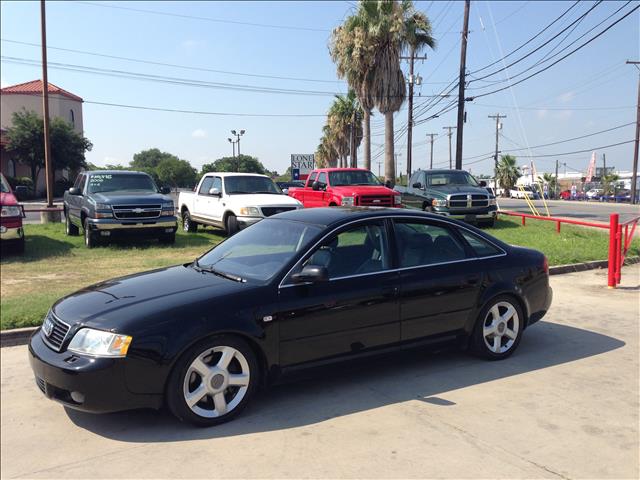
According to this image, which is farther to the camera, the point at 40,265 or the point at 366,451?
the point at 40,265

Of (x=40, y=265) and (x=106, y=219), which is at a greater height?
(x=106, y=219)

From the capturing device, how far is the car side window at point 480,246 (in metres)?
5.55

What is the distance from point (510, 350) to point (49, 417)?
4.13 metres

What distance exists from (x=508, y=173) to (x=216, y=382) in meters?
62.8

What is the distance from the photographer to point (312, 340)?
4398 millimetres

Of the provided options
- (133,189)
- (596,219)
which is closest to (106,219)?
(133,189)

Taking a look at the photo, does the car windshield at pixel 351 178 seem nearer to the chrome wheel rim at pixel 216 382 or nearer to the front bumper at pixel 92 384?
the chrome wheel rim at pixel 216 382

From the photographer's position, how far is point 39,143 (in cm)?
4262

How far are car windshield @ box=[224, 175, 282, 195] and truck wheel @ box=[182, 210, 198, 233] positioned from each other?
2.14 m

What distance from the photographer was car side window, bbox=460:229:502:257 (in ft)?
18.2

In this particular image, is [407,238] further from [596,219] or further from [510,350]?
[596,219]

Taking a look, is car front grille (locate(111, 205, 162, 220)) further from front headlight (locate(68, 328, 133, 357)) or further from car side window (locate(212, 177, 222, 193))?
front headlight (locate(68, 328, 133, 357))

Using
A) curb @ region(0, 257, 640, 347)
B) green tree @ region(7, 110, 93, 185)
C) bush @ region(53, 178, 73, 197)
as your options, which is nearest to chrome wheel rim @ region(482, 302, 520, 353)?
curb @ region(0, 257, 640, 347)

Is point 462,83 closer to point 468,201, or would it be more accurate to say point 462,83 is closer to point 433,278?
point 468,201
